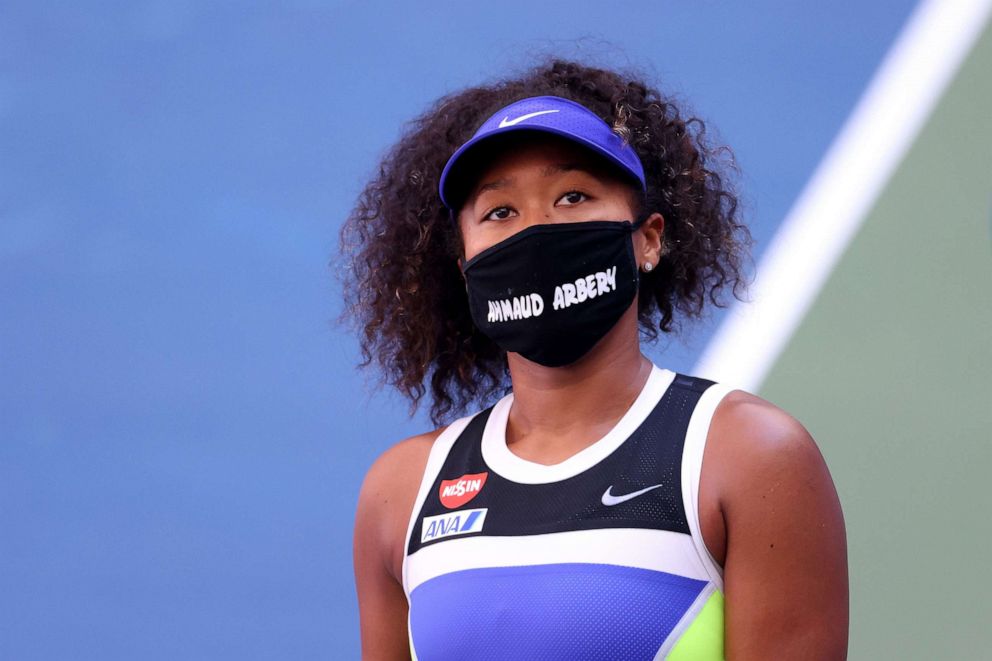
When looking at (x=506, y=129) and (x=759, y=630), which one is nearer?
(x=759, y=630)

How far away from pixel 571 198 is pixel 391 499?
481mm

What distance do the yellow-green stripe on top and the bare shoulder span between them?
45 cm

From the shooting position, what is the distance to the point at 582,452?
5.45ft

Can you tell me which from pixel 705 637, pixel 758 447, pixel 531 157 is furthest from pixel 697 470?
pixel 531 157

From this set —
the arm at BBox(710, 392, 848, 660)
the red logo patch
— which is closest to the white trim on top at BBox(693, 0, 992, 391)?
the red logo patch

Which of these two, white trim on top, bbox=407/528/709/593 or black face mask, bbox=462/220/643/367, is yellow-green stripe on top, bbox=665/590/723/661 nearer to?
white trim on top, bbox=407/528/709/593

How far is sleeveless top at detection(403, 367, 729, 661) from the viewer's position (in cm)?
151

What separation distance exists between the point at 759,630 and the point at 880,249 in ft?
5.19

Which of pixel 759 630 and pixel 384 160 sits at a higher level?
pixel 384 160

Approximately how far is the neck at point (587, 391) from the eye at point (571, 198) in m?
0.16

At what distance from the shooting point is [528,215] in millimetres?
1688

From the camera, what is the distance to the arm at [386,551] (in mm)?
1828

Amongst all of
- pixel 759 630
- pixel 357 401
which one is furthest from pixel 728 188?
pixel 357 401

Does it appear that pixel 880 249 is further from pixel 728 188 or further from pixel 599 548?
pixel 599 548
